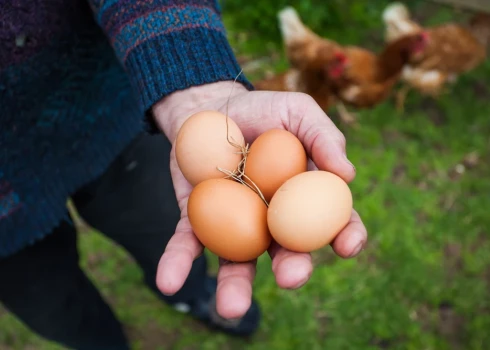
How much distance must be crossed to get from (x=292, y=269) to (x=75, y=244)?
0.81m

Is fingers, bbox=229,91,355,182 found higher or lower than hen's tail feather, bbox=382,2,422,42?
higher

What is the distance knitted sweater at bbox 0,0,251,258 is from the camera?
3.29 ft

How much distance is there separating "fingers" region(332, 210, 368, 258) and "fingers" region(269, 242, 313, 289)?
0.21ft

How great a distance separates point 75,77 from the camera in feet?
3.65

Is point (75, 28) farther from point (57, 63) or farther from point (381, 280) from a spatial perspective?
point (381, 280)

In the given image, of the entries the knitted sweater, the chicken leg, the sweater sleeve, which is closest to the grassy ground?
the chicken leg

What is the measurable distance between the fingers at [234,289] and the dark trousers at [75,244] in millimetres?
539

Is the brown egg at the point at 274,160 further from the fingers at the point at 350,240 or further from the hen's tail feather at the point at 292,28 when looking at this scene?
the hen's tail feather at the point at 292,28

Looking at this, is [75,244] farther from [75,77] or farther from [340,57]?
[340,57]

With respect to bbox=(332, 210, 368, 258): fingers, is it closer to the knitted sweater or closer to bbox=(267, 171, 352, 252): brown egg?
bbox=(267, 171, 352, 252): brown egg

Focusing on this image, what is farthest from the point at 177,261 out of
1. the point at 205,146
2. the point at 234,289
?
the point at 205,146

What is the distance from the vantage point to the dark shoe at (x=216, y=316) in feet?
6.09

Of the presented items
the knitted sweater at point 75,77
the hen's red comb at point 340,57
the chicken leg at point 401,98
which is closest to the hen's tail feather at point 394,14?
the chicken leg at point 401,98

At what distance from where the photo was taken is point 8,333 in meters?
1.96
